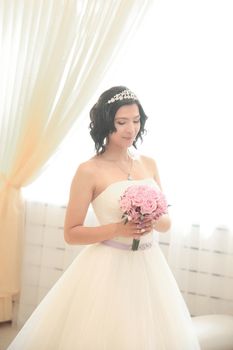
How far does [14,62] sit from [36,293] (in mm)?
1447

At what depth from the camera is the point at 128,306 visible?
1613 mm

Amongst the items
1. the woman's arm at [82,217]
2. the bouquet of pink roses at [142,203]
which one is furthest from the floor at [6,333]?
the bouquet of pink roses at [142,203]

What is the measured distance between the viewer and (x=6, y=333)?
2.58m

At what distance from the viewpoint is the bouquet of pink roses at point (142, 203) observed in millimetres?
1521

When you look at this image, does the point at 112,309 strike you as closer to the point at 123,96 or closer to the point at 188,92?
the point at 123,96

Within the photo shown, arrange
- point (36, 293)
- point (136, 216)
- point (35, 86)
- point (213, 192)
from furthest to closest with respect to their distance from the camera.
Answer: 1. point (36, 293)
2. point (35, 86)
3. point (213, 192)
4. point (136, 216)

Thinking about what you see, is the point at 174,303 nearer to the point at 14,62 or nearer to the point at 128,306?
the point at 128,306

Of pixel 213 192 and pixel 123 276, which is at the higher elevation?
pixel 213 192

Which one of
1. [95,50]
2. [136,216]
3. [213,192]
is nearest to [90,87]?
[95,50]

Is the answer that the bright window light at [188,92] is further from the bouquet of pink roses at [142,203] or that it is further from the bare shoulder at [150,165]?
the bouquet of pink roses at [142,203]

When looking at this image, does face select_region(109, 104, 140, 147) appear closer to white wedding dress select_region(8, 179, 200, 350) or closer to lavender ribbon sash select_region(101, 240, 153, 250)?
white wedding dress select_region(8, 179, 200, 350)

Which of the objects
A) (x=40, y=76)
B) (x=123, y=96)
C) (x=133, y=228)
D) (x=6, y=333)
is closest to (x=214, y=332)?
(x=133, y=228)

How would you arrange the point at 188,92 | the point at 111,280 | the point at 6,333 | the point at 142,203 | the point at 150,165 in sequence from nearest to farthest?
the point at 142,203 → the point at 111,280 → the point at 150,165 → the point at 188,92 → the point at 6,333

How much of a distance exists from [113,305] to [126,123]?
0.72 m
